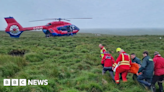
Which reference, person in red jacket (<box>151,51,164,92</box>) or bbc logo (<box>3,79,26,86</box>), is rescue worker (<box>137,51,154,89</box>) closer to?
person in red jacket (<box>151,51,164,92</box>)

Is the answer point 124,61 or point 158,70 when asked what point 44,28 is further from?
point 158,70

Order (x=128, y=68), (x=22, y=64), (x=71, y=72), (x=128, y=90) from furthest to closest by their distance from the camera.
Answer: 1. (x=22, y=64)
2. (x=71, y=72)
3. (x=128, y=68)
4. (x=128, y=90)

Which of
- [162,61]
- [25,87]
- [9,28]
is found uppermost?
[9,28]

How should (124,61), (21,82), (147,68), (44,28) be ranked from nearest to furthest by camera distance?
(147,68) → (21,82) → (124,61) → (44,28)

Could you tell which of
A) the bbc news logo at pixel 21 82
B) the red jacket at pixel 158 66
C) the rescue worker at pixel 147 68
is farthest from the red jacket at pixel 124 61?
the bbc news logo at pixel 21 82

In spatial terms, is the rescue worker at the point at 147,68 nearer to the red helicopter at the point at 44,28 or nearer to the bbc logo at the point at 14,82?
the bbc logo at the point at 14,82

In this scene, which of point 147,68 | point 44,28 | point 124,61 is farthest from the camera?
point 44,28

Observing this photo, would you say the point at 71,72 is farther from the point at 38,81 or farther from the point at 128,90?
the point at 128,90

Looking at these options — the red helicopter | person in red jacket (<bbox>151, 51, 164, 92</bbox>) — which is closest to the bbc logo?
person in red jacket (<bbox>151, 51, 164, 92</bbox>)

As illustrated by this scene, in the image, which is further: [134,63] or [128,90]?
[134,63]

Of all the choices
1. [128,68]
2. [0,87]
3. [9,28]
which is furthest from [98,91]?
[9,28]

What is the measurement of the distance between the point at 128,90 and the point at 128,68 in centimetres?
86

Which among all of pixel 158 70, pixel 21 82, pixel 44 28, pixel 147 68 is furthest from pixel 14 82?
pixel 44 28

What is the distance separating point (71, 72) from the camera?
630cm
